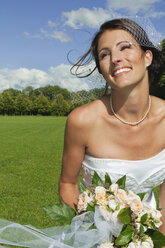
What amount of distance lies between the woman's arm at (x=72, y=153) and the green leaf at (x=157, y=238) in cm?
82

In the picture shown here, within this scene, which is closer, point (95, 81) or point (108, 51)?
point (108, 51)

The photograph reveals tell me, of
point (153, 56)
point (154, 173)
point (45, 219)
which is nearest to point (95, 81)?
point (153, 56)

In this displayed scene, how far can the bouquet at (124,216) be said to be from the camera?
1.79 meters

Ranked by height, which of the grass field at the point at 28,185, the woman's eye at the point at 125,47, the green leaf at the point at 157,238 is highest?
the woman's eye at the point at 125,47

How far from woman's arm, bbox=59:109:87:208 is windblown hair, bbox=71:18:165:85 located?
61 cm

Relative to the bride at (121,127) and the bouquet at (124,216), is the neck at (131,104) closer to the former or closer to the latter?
the bride at (121,127)

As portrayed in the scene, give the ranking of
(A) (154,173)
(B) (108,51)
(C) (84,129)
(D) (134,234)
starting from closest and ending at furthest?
(D) (134,234)
(B) (108,51)
(C) (84,129)
(A) (154,173)

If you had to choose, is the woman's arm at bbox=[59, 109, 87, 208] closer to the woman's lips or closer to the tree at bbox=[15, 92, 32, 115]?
the woman's lips

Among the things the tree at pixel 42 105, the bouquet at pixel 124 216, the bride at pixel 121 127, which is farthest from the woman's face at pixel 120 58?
the tree at pixel 42 105

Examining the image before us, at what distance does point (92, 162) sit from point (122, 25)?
126 centimetres

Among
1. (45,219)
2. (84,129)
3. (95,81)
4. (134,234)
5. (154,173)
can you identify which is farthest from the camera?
(45,219)

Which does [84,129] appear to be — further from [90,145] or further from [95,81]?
[95,81]

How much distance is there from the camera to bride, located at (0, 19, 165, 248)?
2.42 meters

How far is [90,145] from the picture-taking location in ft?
8.78
